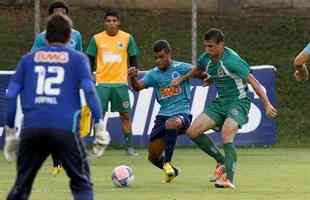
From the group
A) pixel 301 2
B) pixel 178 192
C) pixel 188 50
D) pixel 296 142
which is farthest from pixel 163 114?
pixel 301 2

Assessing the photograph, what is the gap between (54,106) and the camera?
956cm

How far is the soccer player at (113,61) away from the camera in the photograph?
18828mm

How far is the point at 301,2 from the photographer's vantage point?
2892 cm

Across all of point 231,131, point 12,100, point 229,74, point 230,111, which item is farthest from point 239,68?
point 12,100

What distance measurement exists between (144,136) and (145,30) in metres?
7.08

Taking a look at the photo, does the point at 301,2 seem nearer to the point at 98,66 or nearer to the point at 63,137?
the point at 98,66

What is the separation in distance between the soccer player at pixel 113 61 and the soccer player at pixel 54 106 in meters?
9.05

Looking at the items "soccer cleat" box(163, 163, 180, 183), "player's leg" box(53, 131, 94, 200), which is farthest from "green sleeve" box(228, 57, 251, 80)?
"player's leg" box(53, 131, 94, 200)

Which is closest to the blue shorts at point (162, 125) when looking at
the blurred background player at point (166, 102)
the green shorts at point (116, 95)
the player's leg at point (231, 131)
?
the blurred background player at point (166, 102)

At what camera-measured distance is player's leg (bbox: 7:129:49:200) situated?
31.5 feet

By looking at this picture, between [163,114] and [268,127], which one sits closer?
[163,114]

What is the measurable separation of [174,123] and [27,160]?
5519mm

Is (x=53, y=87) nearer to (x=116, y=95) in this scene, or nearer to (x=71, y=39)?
(x=71, y=39)

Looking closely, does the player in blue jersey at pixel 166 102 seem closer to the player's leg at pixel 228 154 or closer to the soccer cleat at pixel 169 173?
the soccer cleat at pixel 169 173
